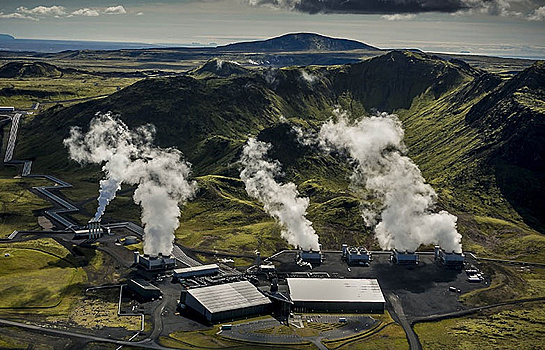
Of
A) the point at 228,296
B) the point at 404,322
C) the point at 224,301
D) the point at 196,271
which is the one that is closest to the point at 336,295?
the point at 404,322

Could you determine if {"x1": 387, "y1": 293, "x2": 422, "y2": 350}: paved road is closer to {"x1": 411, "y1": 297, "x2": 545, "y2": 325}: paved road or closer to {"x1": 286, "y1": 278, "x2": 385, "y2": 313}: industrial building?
{"x1": 411, "y1": 297, "x2": 545, "y2": 325}: paved road

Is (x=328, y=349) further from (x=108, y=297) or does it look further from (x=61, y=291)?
(x=61, y=291)

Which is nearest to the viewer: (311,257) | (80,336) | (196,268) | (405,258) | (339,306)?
(80,336)

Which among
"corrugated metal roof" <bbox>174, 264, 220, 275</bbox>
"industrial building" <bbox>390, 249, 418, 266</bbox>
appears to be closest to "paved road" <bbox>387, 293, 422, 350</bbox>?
"industrial building" <bbox>390, 249, 418, 266</bbox>

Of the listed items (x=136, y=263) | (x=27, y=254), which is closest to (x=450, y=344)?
(x=136, y=263)

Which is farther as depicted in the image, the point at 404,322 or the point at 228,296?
the point at 228,296

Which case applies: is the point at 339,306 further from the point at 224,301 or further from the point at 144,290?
the point at 144,290

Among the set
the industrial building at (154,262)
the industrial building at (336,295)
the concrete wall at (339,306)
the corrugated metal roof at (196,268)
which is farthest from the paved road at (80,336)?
the industrial building at (154,262)
